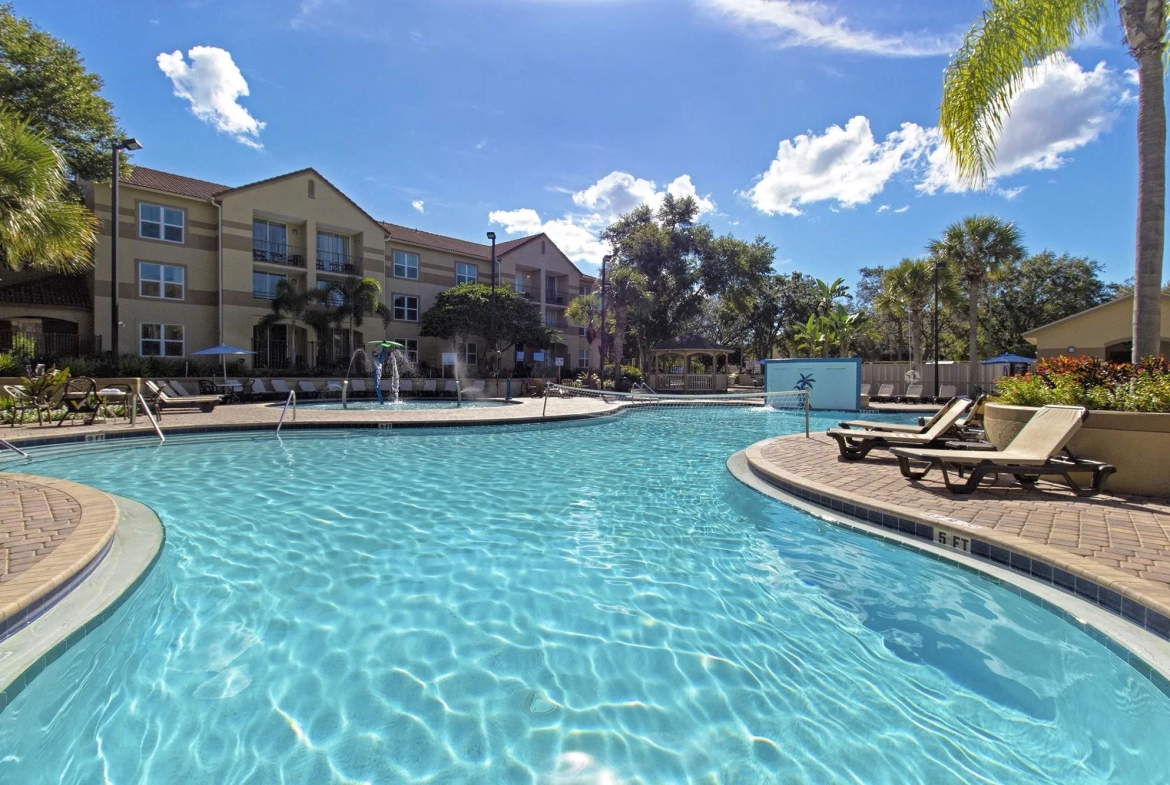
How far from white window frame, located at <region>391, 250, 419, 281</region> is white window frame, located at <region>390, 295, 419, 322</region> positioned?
1.14 meters

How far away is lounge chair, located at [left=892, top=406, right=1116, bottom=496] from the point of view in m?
5.73

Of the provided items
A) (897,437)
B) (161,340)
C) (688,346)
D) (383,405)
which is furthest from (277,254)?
(897,437)

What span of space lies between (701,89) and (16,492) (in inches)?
600

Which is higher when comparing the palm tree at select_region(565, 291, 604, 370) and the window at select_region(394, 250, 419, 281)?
the window at select_region(394, 250, 419, 281)

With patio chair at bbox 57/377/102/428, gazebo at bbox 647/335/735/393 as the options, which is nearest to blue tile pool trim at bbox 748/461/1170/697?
patio chair at bbox 57/377/102/428

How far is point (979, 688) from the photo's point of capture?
9.45ft

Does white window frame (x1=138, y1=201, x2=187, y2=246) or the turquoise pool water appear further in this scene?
white window frame (x1=138, y1=201, x2=187, y2=246)

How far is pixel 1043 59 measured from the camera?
26.6 feet

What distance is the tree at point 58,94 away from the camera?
19.2 metres

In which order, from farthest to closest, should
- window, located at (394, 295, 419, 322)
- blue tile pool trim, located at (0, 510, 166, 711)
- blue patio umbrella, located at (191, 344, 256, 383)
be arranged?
window, located at (394, 295, 419, 322) → blue patio umbrella, located at (191, 344, 256, 383) → blue tile pool trim, located at (0, 510, 166, 711)

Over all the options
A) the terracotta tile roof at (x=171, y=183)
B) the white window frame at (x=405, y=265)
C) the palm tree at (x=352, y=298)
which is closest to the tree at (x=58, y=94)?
the terracotta tile roof at (x=171, y=183)

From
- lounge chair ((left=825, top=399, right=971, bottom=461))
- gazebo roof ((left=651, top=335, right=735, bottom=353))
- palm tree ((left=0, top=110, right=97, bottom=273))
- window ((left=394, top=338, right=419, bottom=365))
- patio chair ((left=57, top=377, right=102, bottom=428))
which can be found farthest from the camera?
gazebo roof ((left=651, top=335, right=735, bottom=353))

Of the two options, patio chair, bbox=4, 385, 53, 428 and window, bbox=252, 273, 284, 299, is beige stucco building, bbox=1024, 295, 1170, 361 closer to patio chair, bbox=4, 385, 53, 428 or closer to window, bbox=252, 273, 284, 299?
patio chair, bbox=4, 385, 53, 428

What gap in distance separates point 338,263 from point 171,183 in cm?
746
